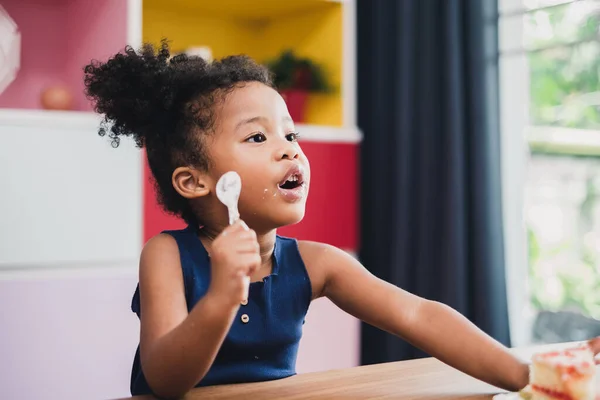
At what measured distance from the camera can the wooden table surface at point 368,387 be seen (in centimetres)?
81

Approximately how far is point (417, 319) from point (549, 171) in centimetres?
159

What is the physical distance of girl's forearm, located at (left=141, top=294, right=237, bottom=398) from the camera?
0.79 metres

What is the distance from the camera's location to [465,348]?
3.03 feet

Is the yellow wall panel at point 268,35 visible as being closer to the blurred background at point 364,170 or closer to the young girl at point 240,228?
the blurred background at point 364,170

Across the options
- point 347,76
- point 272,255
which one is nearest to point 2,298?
point 272,255

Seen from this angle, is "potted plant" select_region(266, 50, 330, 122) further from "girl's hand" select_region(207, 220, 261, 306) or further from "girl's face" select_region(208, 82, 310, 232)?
"girl's hand" select_region(207, 220, 261, 306)

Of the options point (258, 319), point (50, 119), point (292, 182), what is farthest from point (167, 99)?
point (50, 119)

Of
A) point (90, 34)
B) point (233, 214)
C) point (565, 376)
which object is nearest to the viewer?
point (565, 376)

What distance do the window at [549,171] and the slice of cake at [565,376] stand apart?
1.56 metres

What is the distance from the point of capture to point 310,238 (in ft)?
8.40

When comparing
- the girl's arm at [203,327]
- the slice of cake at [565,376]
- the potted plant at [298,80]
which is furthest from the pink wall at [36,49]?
the slice of cake at [565,376]

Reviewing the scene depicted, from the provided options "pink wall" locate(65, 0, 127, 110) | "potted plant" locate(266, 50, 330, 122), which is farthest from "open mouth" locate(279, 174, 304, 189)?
"potted plant" locate(266, 50, 330, 122)

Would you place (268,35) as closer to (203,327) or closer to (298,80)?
(298,80)

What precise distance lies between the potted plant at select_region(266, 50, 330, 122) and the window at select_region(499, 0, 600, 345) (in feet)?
2.11
